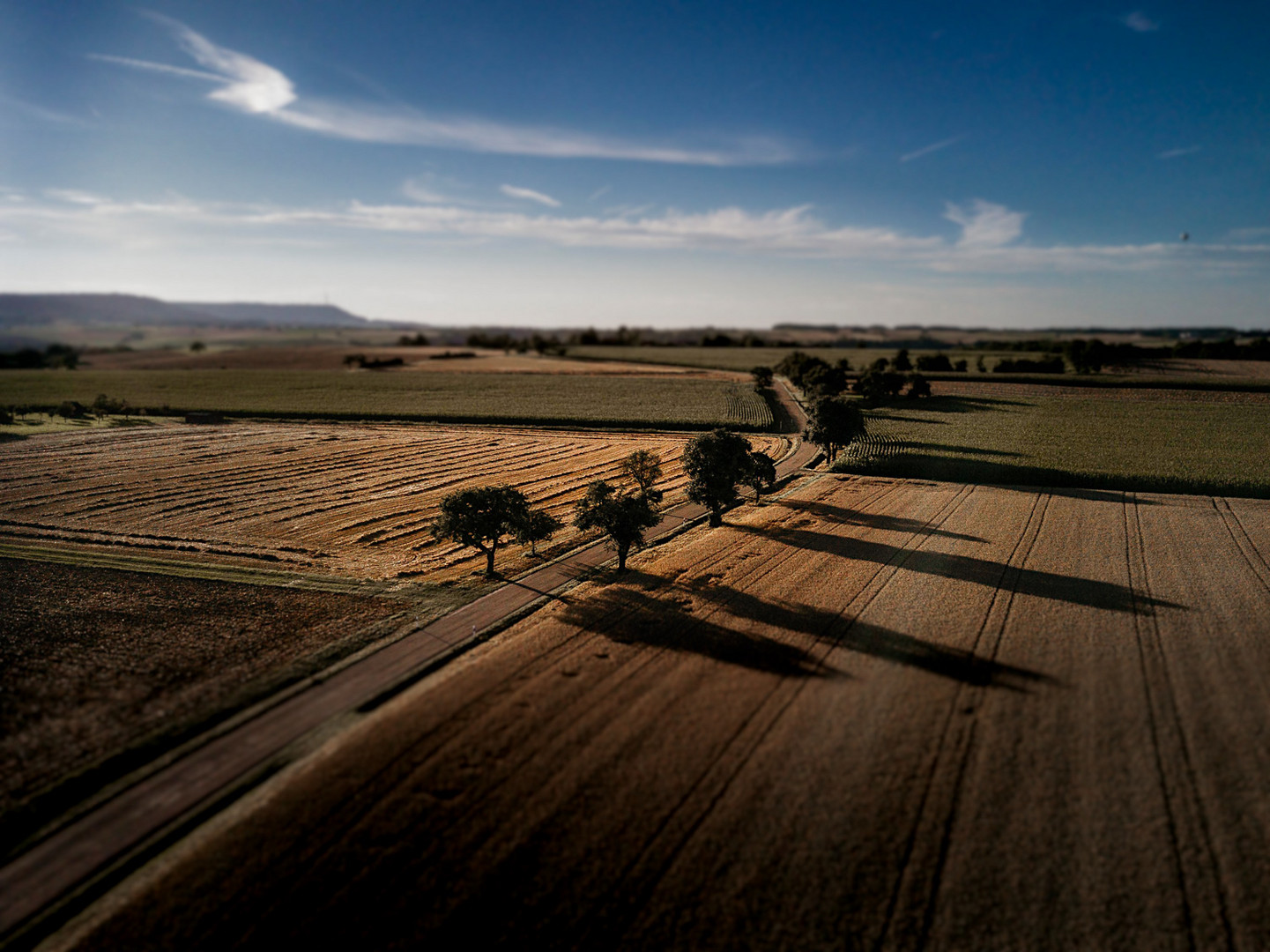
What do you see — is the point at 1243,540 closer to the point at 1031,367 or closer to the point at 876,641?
the point at 876,641

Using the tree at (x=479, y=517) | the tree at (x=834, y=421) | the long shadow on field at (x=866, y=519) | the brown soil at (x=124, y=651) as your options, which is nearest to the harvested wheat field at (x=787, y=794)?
the brown soil at (x=124, y=651)

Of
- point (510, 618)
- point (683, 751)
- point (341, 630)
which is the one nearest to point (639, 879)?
point (683, 751)

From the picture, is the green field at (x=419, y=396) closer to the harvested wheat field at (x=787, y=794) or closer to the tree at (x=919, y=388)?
the tree at (x=919, y=388)

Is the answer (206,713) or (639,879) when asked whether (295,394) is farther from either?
(639,879)

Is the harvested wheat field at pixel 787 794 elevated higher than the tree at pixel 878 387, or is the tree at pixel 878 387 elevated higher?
the tree at pixel 878 387

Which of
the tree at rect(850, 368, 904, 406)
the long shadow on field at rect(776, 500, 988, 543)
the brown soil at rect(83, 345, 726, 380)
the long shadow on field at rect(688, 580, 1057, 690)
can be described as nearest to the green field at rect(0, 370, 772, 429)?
the brown soil at rect(83, 345, 726, 380)
